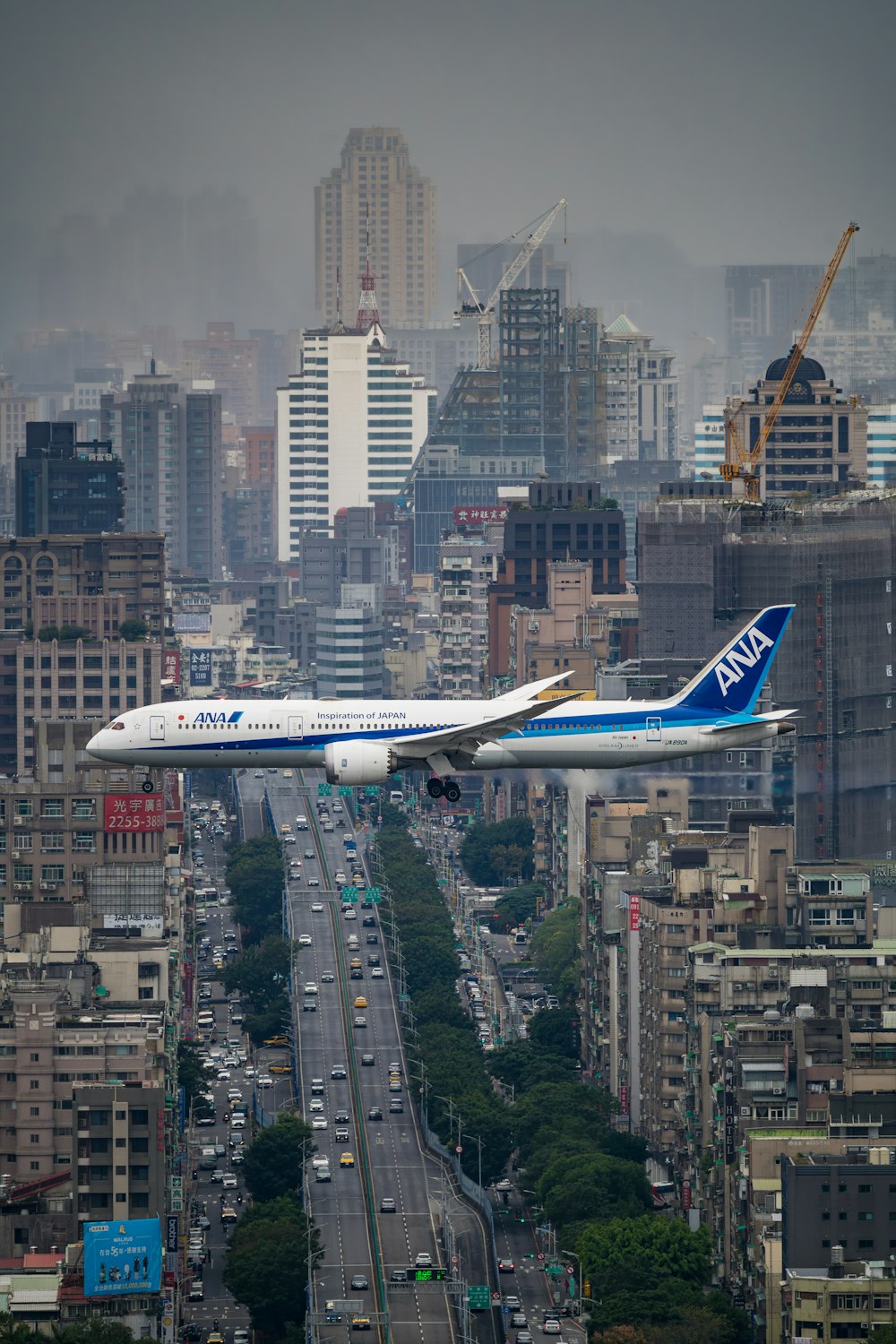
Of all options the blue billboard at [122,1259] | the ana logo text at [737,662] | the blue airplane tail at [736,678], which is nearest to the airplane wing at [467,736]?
the blue airplane tail at [736,678]

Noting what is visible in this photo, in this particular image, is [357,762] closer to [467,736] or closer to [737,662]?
[467,736]

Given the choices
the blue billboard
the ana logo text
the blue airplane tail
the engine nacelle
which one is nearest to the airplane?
the engine nacelle

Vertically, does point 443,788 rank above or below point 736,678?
below

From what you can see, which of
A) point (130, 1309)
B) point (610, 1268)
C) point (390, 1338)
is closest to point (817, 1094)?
point (610, 1268)

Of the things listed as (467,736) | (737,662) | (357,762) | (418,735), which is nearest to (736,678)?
(737,662)

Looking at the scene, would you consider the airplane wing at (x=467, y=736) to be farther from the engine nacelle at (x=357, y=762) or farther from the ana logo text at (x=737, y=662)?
the ana logo text at (x=737, y=662)

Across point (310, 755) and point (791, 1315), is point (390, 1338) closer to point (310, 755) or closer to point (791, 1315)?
point (791, 1315)
